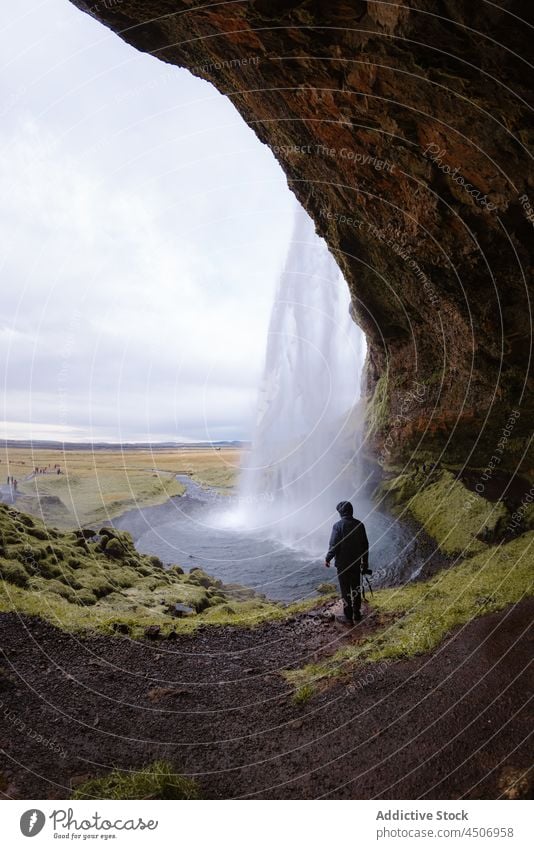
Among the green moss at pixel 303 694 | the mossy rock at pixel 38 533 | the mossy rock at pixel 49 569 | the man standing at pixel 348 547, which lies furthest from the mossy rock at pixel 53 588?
the man standing at pixel 348 547

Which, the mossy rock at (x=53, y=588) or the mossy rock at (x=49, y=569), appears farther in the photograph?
the mossy rock at (x=49, y=569)

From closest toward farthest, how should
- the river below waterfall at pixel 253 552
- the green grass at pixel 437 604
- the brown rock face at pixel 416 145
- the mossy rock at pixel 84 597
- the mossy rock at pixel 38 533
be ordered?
the brown rock face at pixel 416 145, the green grass at pixel 437 604, the mossy rock at pixel 84 597, the mossy rock at pixel 38 533, the river below waterfall at pixel 253 552

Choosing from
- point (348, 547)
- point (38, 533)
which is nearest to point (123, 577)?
point (38, 533)

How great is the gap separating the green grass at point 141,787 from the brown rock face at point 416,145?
11915mm

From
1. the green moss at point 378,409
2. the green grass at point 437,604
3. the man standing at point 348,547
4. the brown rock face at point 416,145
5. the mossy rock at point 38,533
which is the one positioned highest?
the brown rock face at point 416,145

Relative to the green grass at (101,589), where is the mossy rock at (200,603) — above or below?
below

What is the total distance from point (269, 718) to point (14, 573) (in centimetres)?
818

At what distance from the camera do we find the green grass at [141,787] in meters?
5.13

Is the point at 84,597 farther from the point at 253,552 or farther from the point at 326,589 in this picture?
the point at 253,552

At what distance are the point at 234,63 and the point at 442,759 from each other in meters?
15.6

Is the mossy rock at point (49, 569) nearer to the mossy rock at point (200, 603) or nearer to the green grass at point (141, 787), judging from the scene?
the mossy rock at point (200, 603)

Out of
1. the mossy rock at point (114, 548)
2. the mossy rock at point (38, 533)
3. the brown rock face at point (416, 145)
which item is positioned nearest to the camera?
the brown rock face at point (416, 145)

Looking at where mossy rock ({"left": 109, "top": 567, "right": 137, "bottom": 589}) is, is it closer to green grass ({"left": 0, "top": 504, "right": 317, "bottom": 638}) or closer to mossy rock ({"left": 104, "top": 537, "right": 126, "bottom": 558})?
green grass ({"left": 0, "top": 504, "right": 317, "bottom": 638})

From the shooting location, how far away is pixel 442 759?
5.05m
